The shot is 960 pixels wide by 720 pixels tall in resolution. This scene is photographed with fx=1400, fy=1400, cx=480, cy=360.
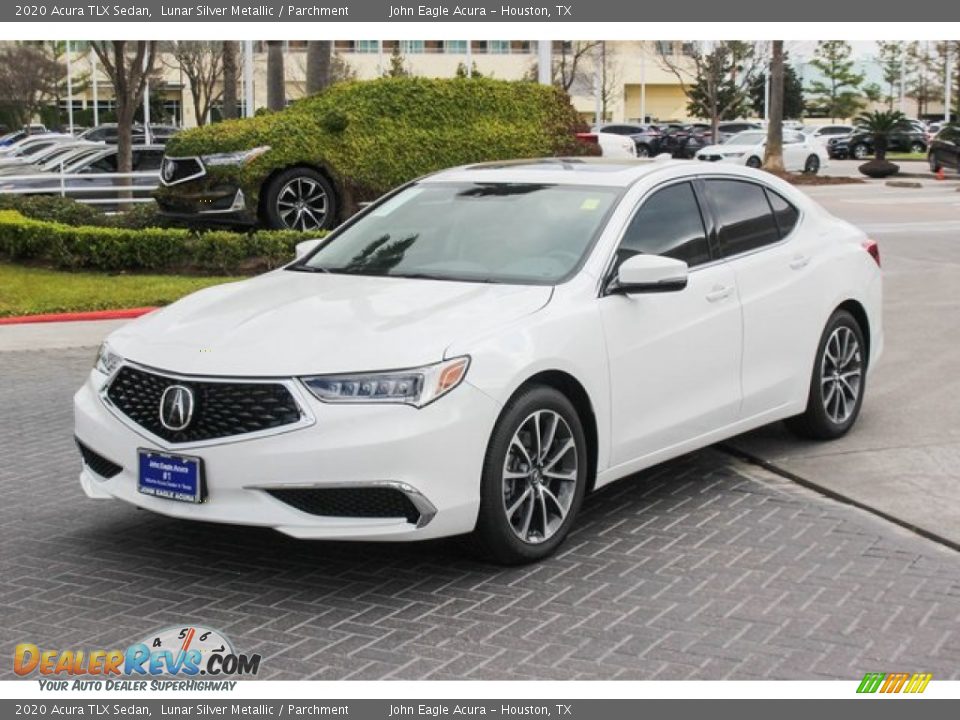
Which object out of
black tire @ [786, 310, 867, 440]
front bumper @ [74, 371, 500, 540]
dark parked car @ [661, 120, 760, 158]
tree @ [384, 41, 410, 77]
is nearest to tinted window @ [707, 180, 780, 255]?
black tire @ [786, 310, 867, 440]

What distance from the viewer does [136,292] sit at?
47.3ft

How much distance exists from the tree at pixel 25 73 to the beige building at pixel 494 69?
11.7 metres

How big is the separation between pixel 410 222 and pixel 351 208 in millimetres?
9950

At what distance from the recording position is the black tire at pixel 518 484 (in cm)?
559

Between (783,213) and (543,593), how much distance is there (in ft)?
10.5

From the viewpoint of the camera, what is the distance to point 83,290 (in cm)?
1478

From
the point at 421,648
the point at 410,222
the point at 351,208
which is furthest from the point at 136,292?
the point at 421,648

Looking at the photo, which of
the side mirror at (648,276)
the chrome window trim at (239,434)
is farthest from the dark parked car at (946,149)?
the chrome window trim at (239,434)

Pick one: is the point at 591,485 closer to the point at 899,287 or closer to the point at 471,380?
the point at 471,380

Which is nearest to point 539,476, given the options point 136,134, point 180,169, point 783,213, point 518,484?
point 518,484

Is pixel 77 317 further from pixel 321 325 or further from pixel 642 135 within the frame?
pixel 642 135

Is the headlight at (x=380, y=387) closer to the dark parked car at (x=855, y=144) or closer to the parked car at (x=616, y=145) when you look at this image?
the parked car at (x=616, y=145)

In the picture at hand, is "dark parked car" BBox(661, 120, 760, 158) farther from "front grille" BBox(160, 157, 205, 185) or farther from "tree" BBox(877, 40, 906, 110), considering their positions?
Result: "front grille" BBox(160, 157, 205, 185)

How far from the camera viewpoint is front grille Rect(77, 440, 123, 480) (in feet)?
19.2
